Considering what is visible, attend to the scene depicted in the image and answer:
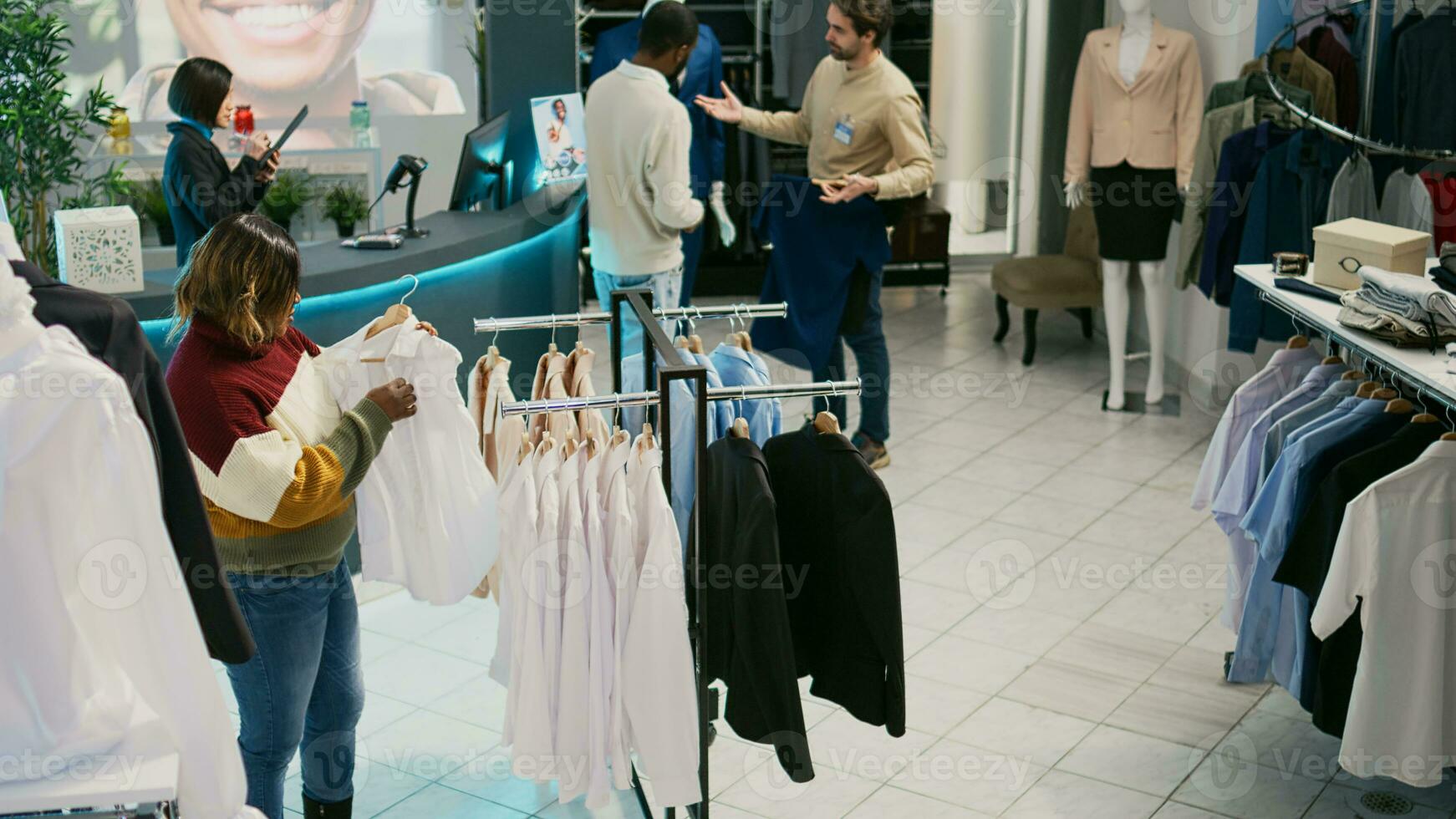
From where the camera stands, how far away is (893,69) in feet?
17.6

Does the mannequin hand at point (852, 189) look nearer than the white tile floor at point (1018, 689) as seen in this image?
No

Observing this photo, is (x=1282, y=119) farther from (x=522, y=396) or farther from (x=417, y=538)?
(x=417, y=538)

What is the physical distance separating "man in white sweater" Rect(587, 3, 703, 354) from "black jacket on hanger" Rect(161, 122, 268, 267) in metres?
1.21

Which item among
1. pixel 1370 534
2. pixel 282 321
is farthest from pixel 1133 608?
pixel 282 321

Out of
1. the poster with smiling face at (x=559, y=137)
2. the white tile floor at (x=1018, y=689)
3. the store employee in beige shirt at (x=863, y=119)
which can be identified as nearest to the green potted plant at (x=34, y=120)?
the poster with smiling face at (x=559, y=137)

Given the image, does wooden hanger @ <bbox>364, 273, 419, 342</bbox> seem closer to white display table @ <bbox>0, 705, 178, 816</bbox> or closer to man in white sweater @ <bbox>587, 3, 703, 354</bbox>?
white display table @ <bbox>0, 705, 178, 816</bbox>

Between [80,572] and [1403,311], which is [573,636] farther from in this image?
[1403,311]

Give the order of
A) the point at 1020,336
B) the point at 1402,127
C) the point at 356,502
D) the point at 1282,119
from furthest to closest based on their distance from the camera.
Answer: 1. the point at 1020,336
2. the point at 1282,119
3. the point at 1402,127
4. the point at 356,502

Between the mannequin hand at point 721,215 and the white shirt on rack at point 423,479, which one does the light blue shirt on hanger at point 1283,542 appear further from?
the mannequin hand at point 721,215

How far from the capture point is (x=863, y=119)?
535 cm

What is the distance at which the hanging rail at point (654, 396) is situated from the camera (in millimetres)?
2773

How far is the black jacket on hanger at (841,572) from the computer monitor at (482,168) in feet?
9.66

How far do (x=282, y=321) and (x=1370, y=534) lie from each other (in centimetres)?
228

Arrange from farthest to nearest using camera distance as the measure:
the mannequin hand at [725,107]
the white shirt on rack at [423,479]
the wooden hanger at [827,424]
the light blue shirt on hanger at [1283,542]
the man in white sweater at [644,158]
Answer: the mannequin hand at [725,107] < the man in white sweater at [644,158] < the light blue shirt on hanger at [1283,542] < the white shirt on rack at [423,479] < the wooden hanger at [827,424]
